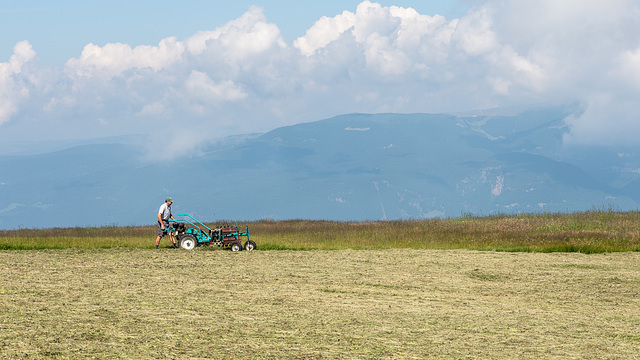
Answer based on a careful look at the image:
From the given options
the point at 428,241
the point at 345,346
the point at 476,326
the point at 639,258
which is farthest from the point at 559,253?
the point at 345,346

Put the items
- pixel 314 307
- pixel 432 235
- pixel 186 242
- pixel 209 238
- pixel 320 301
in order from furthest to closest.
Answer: pixel 432 235 → pixel 209 238 → pixel 186 242 → pixel 320 301 → pixel 314 307

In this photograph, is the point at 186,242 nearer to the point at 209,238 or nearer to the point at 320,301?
the point at 209,238

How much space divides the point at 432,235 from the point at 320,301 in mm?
20779

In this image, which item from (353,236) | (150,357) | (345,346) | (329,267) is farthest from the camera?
(353,236)

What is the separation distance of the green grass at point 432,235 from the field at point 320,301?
0.41 m

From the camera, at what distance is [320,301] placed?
51.0 feet

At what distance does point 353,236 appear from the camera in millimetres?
35969

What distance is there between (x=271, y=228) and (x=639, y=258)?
73.9 ft

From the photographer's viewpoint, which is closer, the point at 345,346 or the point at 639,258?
the point at 345,346

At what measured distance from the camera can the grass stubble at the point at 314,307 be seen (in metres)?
11.0

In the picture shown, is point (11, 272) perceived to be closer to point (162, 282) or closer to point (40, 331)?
point (162, 282)

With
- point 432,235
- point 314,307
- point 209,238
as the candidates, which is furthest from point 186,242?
point 314,307

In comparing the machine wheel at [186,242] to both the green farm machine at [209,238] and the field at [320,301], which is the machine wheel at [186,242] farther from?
the field at [320,301]

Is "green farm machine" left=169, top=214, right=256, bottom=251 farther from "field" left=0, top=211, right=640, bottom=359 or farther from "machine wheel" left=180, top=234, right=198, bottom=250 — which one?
"field" left=0, top=211, right=640, bottom=359
